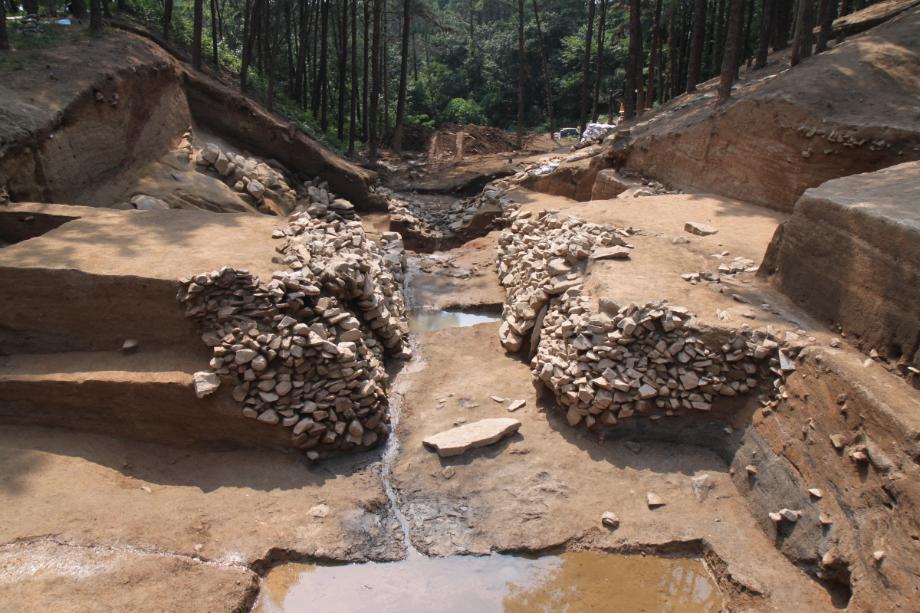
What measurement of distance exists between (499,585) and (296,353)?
3.01 metres

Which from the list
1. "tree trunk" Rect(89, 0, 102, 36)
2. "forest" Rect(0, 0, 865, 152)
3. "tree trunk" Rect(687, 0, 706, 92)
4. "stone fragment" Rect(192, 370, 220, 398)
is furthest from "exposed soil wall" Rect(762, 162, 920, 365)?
"tree trunk" Rect(89, 0, 102, 36)

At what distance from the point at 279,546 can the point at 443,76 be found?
3359cm

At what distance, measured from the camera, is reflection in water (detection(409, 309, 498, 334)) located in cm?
1062

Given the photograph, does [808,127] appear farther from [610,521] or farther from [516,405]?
[610,521]

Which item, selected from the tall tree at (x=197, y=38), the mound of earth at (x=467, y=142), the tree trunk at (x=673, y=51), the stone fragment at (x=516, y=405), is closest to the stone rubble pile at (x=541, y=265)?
the stone fragment at (x=516, y=405)

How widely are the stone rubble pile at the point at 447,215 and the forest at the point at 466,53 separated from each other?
329 cm

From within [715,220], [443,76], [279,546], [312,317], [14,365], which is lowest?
[279,546]

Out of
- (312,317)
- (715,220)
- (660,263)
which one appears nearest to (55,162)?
(312,317)

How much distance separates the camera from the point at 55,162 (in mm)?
9508

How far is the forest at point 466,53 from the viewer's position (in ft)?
56.8

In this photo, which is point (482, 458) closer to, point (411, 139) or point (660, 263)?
point (660, 263)

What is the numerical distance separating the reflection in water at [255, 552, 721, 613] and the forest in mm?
10684

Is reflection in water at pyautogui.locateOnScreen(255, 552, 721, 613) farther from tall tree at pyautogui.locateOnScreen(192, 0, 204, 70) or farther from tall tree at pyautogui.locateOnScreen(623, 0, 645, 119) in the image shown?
tall tree at pyautogui.locateOnScreen(623, 0, 645, 119)

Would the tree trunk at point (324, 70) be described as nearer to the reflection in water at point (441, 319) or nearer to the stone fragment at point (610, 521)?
the reflection in water at point (441, 319)
